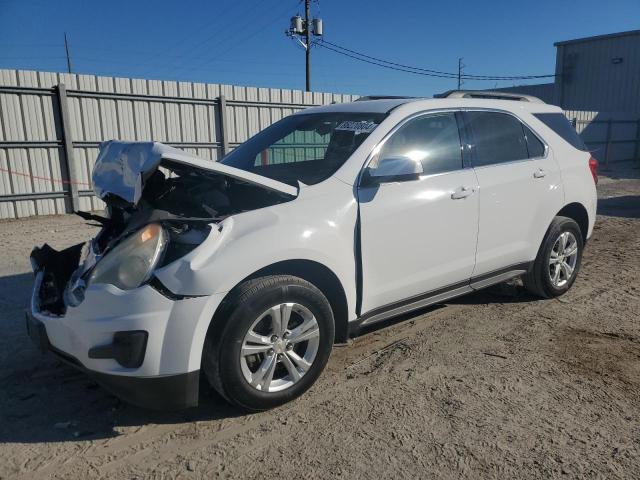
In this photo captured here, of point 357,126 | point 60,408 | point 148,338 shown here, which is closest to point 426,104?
point 357,126

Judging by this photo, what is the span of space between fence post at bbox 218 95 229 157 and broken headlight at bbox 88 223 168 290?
30.4ft

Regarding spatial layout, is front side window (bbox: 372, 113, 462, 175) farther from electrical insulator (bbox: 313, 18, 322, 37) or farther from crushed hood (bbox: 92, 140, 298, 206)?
electrical insulator (bbox: 313, 18, 322, 37)

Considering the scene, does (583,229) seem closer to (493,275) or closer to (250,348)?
(493,275)

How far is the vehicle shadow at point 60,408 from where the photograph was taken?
2.68m

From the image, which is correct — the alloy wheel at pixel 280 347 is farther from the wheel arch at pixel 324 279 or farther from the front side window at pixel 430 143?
the front side window at pixel 430 143

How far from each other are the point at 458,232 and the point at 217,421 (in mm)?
2108

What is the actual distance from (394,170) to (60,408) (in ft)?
8.02

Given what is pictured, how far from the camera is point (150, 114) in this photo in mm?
10586

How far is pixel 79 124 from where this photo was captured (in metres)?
9.78

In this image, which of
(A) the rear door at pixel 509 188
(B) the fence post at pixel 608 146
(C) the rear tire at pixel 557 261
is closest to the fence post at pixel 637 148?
(B) the fence post at pixel 608 146

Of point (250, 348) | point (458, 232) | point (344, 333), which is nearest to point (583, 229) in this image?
point (458, 232)

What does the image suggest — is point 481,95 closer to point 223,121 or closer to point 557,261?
point 557,261

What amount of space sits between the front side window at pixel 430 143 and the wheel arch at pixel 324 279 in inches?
35.1

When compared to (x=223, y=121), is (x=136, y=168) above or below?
below
